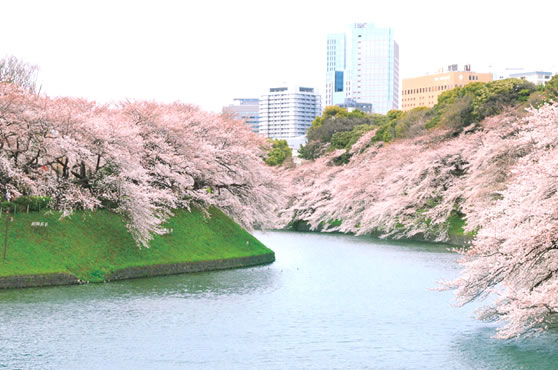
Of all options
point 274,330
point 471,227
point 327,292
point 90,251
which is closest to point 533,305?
point 274,330

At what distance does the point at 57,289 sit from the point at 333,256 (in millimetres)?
23588

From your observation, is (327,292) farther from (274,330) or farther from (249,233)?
(249,233)

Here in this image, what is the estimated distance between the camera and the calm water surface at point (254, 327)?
22.5 metres

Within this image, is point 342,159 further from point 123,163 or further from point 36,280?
point 36,280

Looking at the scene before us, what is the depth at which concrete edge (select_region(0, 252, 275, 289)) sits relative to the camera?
106 feet

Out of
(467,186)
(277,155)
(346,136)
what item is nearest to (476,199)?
(467,186)

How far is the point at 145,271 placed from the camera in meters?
38.4

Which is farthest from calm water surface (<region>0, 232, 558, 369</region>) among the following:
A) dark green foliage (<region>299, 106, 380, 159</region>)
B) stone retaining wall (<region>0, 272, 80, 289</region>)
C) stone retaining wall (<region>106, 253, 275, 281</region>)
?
dark green foliage (<region>299, 106, 380, 159</region>)

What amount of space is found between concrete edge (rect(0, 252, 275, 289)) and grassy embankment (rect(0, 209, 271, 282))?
26 centimetres

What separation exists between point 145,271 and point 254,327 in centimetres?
1267

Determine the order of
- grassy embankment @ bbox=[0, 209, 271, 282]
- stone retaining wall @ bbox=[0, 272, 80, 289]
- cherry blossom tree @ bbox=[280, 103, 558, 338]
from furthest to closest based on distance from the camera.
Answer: grassy embankment @ bbox=[0, 209, 271, 282]
stone retaining wall @ bbox=[0, 272, 80, 289]
cherry blossom tree @ bbox=[280, 103, 558, 338]

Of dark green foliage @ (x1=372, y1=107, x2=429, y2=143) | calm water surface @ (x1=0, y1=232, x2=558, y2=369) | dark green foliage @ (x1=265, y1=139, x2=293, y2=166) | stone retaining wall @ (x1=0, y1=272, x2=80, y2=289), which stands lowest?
calm water surface @ (x1=0, y1=232, x2=558, y2=369)

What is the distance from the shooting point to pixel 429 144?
3007 inches

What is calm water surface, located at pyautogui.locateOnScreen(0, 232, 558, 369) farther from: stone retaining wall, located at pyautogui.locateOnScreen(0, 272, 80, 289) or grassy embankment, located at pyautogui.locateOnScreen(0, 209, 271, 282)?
grassy embankment, located at pyautogui.locateOnScreen(0, 209, 271, 282)
